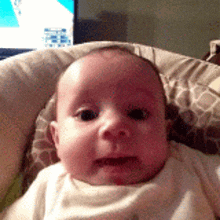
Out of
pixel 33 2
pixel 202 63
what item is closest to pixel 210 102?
pixel 202 63

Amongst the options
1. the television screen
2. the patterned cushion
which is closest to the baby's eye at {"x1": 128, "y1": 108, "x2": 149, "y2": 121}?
the patterned cushion

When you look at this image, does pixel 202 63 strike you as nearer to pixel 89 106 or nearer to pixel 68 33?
pixel 89 106

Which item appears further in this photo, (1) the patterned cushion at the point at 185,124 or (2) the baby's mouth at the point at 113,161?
(1) the patterned cushion at the point at 185,124

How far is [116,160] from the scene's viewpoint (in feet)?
1.77

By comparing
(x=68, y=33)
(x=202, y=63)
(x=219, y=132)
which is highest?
(x=202, y=63)

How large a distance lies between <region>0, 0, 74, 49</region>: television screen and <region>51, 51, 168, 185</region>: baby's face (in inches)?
59.6

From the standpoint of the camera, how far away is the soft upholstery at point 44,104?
728mm

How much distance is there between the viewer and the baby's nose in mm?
528

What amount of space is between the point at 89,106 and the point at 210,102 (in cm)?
40

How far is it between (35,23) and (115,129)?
1.79m

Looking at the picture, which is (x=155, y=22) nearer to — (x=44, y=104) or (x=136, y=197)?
(x=44, y=104)

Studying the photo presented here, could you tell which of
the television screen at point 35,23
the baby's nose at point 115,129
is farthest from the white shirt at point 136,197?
the television screen at point 35,23

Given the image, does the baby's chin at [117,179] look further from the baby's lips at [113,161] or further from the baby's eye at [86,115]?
the baby's eye at [86,115]

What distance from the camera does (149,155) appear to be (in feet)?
1.84
